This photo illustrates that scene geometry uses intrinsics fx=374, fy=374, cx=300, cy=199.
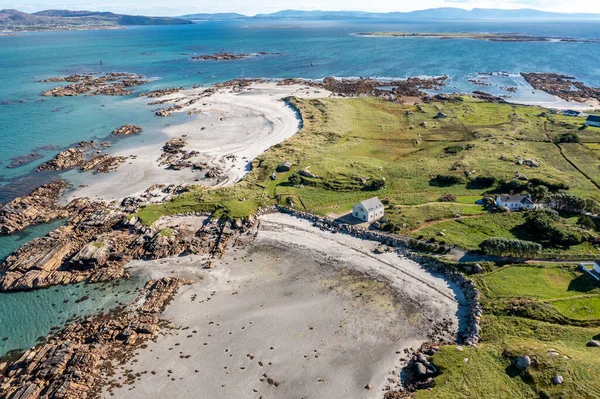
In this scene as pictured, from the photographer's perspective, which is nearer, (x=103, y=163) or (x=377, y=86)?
(x=103, y=163)

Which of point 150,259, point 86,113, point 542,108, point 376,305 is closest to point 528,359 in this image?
point 376,305

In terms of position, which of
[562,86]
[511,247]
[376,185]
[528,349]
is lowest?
[528,349]

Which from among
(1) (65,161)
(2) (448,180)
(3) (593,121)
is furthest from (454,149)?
(1) (65,161)

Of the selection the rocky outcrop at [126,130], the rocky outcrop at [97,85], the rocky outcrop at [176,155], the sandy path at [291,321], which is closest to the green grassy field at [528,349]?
the sandy path at [291,321]

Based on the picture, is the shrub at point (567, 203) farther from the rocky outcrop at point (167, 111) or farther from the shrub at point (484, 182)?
the rocky outcrop at point (167, 111)

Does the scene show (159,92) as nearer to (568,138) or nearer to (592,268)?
(568,138)

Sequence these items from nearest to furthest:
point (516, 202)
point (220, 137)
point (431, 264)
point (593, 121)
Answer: point (431, 264) → point (516, 202) → point (220, 137) → point (593, 121)

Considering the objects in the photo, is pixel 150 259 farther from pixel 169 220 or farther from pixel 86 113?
pixel 86 113
